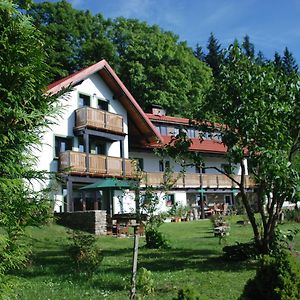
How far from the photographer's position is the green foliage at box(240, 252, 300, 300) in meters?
4.76

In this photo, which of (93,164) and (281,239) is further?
(93,164)

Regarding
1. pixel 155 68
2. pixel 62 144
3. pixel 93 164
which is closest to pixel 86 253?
pixel 93 164

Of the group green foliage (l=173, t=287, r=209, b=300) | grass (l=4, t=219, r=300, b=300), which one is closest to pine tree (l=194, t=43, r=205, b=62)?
grass (l=4, t=219, r=300, b=300)

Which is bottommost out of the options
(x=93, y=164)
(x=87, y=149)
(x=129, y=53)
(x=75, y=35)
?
(x=93, y=164)

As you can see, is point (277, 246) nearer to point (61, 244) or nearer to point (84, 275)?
point (84, 275)

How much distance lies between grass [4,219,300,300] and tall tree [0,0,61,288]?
0.52 meters

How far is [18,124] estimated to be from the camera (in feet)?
16.3

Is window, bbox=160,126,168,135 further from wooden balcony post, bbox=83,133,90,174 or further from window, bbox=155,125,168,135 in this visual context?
wooden balcony post, bbox=83,133,90,174

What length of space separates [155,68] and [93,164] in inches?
914

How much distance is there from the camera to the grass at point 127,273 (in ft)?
28.8

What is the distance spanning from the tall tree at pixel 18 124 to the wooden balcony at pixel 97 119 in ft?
72.3

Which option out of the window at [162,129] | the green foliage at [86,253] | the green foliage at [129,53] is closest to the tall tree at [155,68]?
the green foliage at [129,53]

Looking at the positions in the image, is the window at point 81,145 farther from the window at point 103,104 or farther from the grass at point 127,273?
the grass at point 127,273

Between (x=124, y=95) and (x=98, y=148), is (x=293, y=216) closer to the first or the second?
(x=98, y=148)
